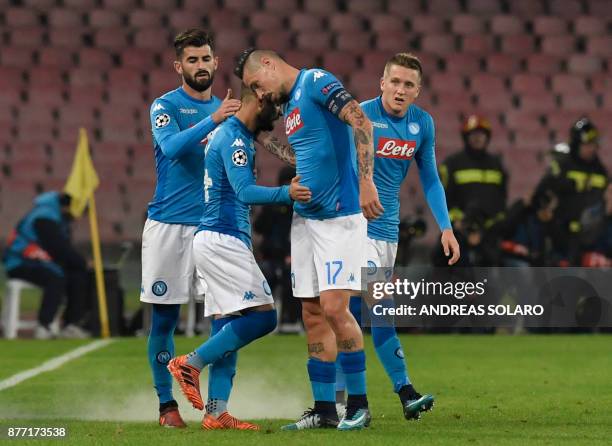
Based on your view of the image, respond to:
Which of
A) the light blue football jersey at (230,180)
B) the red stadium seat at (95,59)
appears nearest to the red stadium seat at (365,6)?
the red stadium seat at (95,59)

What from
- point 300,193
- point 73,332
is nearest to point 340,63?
point 73,332

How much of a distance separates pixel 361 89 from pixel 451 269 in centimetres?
758

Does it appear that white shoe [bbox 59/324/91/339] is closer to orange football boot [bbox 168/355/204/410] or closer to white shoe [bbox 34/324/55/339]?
white shoe [bbox 34/324/55/339]

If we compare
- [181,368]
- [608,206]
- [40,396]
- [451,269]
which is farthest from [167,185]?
[608,206]

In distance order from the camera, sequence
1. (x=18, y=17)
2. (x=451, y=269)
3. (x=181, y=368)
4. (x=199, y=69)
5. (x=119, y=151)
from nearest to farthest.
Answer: (x=181, y=368)
(x=199, y=69)
(x=451, y=269)
(x=119, y=151)
(x=18, y=17)

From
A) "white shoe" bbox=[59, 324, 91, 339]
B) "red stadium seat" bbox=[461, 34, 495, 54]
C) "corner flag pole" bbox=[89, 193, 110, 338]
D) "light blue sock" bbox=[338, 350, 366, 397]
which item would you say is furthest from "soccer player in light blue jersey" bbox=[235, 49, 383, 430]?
"red stadium seat" bbox=[461, 34, 495, 54]

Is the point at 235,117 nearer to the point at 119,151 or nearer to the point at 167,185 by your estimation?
the point at 167,185

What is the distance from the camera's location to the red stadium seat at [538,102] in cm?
2233

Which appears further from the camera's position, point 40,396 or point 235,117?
point 40,396

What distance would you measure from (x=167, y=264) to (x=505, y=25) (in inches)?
644

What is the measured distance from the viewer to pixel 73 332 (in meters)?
15.6

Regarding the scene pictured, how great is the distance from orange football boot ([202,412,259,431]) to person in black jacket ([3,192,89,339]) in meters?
8.28

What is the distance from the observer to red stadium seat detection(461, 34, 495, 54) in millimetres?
22906

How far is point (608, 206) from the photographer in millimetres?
15961
